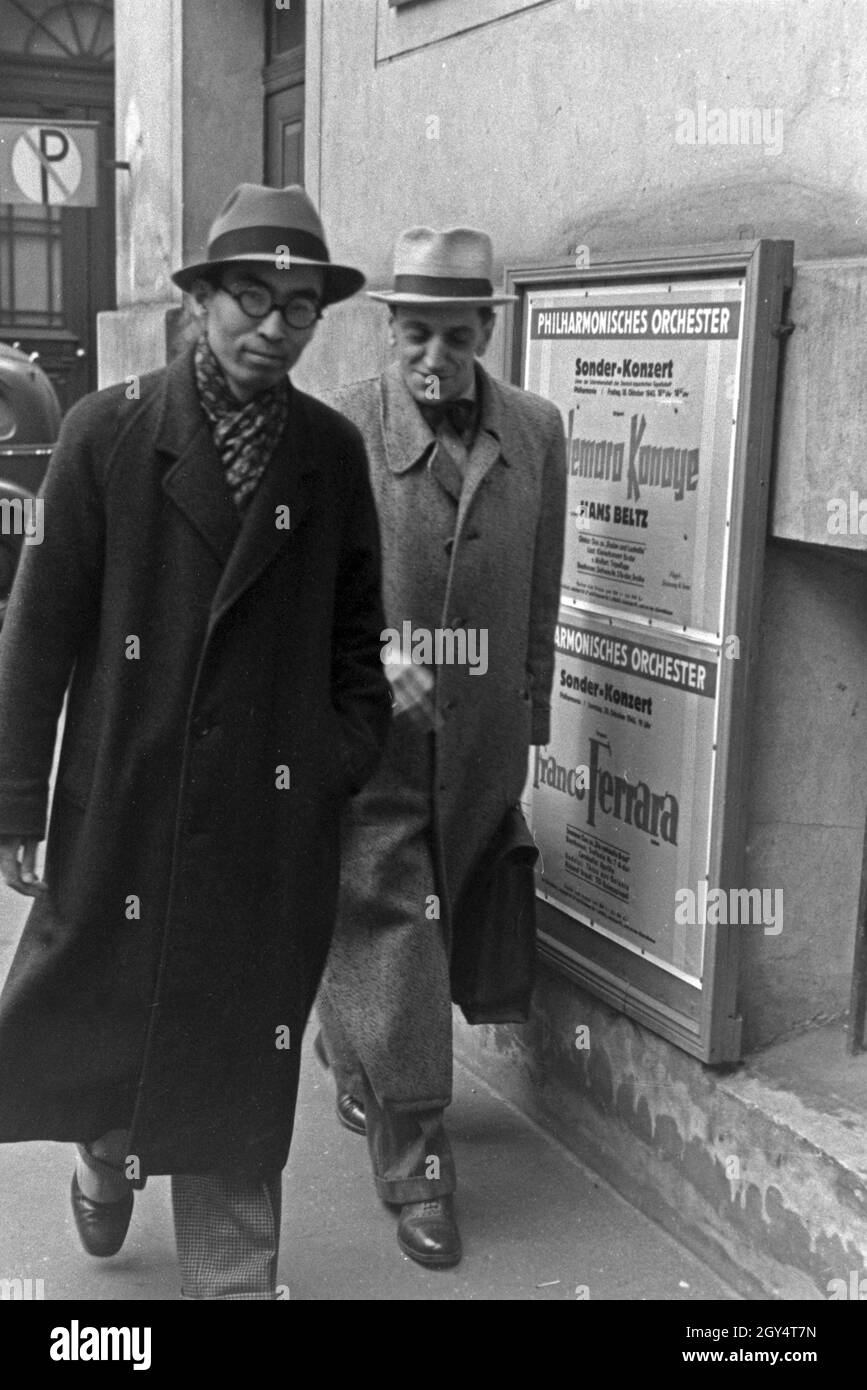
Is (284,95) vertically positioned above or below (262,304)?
above

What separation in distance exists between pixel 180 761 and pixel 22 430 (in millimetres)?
6614

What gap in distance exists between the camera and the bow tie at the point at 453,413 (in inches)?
153

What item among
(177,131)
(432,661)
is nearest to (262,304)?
(432,661)

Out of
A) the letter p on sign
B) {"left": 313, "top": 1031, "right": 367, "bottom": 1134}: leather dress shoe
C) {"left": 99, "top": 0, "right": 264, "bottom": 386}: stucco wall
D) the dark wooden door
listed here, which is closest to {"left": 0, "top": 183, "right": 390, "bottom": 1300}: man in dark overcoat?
{"left": 313, "top": 1031, "right": 367, "bottom": 1134}: leather dress shoe

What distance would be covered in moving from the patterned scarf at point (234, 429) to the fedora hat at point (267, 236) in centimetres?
16

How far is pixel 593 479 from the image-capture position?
13.8 feet

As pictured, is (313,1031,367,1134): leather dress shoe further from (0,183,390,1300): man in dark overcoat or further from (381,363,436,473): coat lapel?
(381,363,436,473): coat lapel

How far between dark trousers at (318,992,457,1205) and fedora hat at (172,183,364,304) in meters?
1.69

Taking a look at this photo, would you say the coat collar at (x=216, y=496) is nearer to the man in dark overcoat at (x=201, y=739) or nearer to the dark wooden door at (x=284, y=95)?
the man in dark overcoat at (x=201, y=739)

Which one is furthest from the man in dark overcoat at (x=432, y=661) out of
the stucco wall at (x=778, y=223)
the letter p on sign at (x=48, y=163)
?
the letter p on sign at (x=48, y=163)

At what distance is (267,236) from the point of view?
3127 mm

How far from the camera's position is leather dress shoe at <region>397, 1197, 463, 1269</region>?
147 inches

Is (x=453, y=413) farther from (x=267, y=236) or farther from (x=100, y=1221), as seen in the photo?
(x=100, y=1221)

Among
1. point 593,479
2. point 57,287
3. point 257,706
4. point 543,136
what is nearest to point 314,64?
point 543,136
